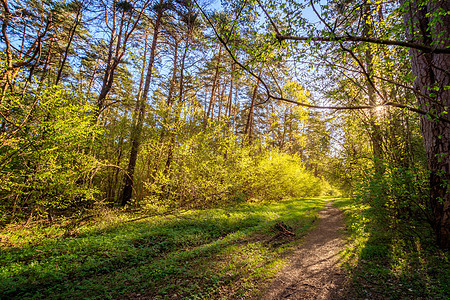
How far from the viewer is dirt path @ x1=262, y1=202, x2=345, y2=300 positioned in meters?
3.33

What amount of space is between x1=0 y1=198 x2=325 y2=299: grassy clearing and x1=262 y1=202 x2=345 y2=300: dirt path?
305mm

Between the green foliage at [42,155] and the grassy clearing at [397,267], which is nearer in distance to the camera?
the grassy clearing at [397,267]

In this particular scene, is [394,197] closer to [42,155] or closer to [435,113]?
[435,113]

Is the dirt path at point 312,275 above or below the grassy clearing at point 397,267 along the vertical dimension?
below

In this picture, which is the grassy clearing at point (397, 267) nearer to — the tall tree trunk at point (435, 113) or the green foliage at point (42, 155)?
the tall tree trunk at point (435, 113)

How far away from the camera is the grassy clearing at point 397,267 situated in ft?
10.1

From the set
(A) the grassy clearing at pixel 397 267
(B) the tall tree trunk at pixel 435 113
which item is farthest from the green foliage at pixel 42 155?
(B) the tall tree trunk at pixel 435 113

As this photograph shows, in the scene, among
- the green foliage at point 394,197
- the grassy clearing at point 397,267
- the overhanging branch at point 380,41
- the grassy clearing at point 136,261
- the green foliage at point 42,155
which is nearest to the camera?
the overhanging branch at point 380,41

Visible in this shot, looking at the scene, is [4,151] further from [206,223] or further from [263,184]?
[263,184]

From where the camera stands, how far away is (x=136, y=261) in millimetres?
4617

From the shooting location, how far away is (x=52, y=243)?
16.6ft

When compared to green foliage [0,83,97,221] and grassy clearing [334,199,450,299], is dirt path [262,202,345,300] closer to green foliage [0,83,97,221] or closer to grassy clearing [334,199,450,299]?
grassy clearing [334,199,450,299]

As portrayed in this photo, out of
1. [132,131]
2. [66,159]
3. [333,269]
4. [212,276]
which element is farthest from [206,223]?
[132,131]

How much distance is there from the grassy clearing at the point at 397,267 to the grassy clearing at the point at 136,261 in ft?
5.33
